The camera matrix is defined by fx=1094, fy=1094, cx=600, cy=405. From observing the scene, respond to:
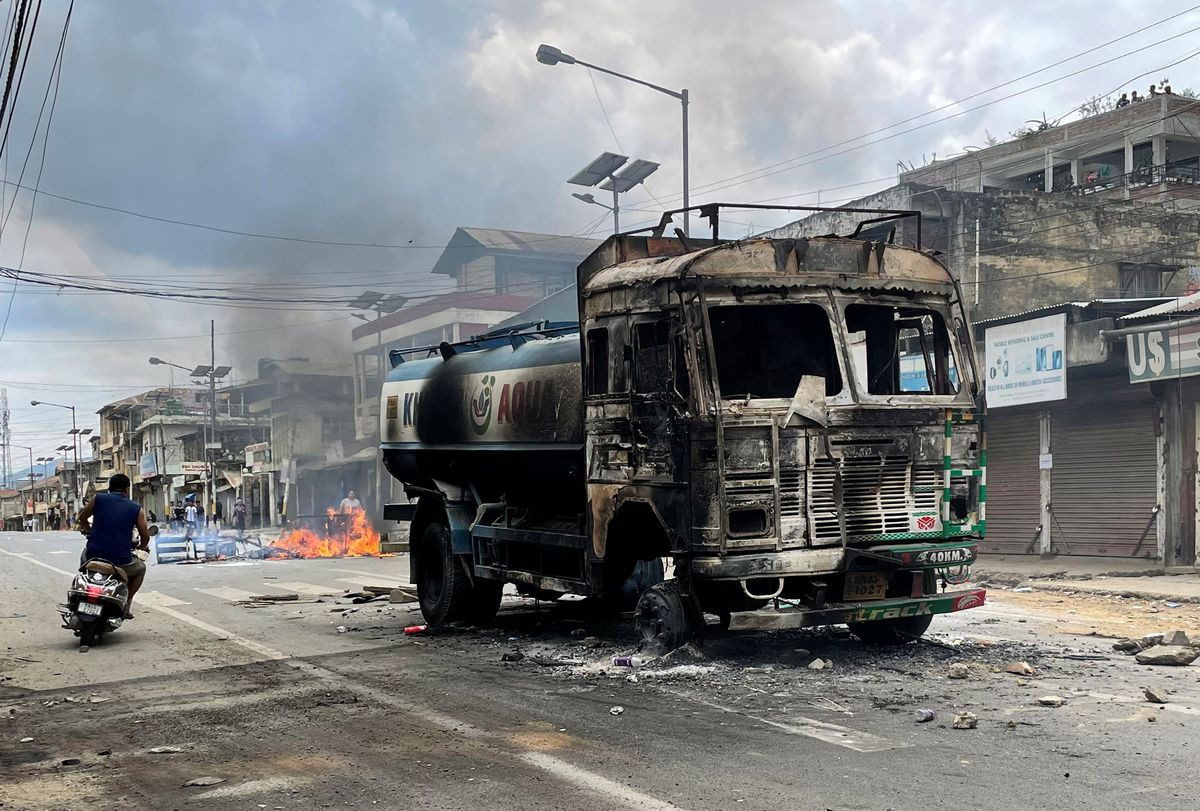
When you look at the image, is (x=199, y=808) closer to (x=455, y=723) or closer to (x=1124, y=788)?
(x=455, y=723)

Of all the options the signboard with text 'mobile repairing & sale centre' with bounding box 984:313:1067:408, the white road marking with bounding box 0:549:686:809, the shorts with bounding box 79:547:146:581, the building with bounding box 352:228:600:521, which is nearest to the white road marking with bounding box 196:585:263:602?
the shorts with bounding box 79:547:146:581

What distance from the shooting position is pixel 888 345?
8891 millimetres

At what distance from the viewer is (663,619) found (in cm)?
818

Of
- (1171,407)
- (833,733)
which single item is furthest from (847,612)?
(1171,407)

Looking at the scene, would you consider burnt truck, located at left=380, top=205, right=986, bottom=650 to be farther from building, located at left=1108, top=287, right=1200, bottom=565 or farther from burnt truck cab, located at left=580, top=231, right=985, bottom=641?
building, located at left=1108, top=287, right=1200, bottom=565

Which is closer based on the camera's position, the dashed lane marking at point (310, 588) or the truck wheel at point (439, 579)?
the truck wheel at point (439, 579)

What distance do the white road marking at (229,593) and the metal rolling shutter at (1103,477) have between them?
45.8 feet

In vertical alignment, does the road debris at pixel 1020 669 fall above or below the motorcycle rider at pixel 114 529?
below

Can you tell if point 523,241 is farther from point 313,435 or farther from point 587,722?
point 587,722

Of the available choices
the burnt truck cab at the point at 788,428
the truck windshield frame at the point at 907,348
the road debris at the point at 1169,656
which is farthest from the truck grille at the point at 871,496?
the road debris at the point at 1169,656

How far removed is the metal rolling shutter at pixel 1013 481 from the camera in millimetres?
20672

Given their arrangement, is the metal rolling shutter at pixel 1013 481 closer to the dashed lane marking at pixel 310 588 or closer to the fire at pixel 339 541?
the dashed lane marking at pixel 310 588

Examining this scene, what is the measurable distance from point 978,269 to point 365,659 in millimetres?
21742

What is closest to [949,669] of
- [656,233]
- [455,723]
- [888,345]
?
[888,345]
